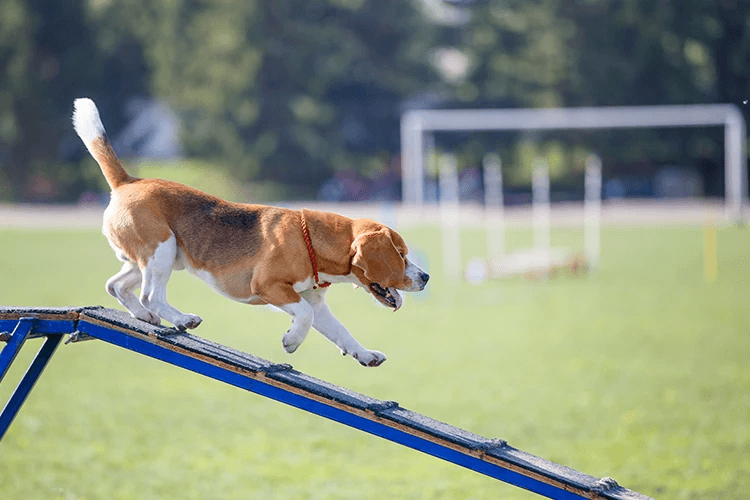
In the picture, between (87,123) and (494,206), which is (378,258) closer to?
(87,123)

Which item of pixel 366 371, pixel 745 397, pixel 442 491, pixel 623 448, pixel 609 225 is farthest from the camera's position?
pixel 609 225

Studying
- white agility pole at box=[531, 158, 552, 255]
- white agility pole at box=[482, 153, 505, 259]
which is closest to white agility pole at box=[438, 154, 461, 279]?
white agility pole at box=[482, 153, 505, 259]

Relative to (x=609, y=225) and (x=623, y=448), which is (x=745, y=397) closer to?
(x=623, y=448)

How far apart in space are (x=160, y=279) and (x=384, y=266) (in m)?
0.76

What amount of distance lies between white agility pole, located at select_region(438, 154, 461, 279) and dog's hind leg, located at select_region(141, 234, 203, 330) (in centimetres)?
2096

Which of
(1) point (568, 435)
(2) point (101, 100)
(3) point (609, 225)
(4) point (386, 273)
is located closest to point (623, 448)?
Answer: (1) point (568, 435)

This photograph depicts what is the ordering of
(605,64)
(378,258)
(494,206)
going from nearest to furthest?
1. (378,258)
2. (494,206)
3. (605,64)

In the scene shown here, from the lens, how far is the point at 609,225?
38.6m

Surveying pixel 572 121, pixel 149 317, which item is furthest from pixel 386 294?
pixel 572 121

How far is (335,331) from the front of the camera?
3.52 metres

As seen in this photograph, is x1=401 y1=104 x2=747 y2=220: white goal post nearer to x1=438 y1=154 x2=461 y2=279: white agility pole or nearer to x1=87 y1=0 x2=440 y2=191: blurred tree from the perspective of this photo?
x1=438 y1=154 x2=461 y2=279: white agility pole

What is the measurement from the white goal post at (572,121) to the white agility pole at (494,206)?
1804 mm

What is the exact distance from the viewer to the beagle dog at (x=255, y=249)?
10.5 ft

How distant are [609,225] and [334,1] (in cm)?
2009
